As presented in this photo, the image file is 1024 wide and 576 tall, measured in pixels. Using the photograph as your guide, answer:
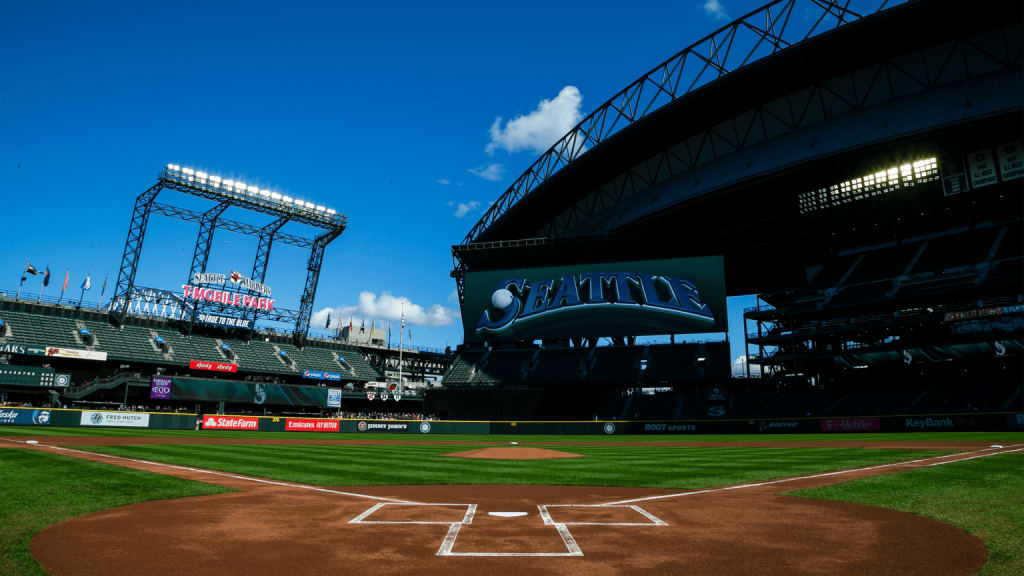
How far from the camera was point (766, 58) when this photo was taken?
41594mm

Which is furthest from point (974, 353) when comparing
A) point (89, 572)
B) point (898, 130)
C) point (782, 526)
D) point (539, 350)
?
point (89, 572)

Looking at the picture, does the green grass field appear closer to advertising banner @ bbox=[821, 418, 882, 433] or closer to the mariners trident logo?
advertising banner @ bbox=[821, 418, 882, 433]

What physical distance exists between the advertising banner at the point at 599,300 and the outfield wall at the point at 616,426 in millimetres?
14519

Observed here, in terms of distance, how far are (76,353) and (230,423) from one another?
74.2 feet

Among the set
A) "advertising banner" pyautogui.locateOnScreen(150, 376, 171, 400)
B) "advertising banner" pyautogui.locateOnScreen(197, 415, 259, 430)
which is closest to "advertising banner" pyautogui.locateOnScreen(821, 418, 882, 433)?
"advertising banner" pyautogui.locateOnScreen(197, 415, 259, 430)

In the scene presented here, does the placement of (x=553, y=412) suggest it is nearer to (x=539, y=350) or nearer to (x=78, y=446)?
(x=539, y=350)

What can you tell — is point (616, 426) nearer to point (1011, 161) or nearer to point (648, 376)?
point (648, 376)

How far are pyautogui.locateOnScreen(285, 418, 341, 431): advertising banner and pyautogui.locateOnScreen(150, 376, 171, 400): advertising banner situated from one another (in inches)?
695

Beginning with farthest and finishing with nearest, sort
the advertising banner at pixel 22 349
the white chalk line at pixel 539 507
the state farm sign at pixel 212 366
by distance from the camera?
the state farm sign at pixel 212 366 → the advertising banner at pixel 22 349 → the white chalk line at pixel 539 507

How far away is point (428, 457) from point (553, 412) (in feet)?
126

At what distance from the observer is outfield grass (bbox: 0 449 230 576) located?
6699 millimetres

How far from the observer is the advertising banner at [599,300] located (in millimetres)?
56000

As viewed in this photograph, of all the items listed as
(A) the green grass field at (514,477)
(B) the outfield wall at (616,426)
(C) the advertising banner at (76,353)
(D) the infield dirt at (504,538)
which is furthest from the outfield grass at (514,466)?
(C) the advertising banner at (76,353)

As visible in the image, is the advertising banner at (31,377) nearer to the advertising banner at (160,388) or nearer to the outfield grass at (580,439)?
the advertising banner at (160,388)
